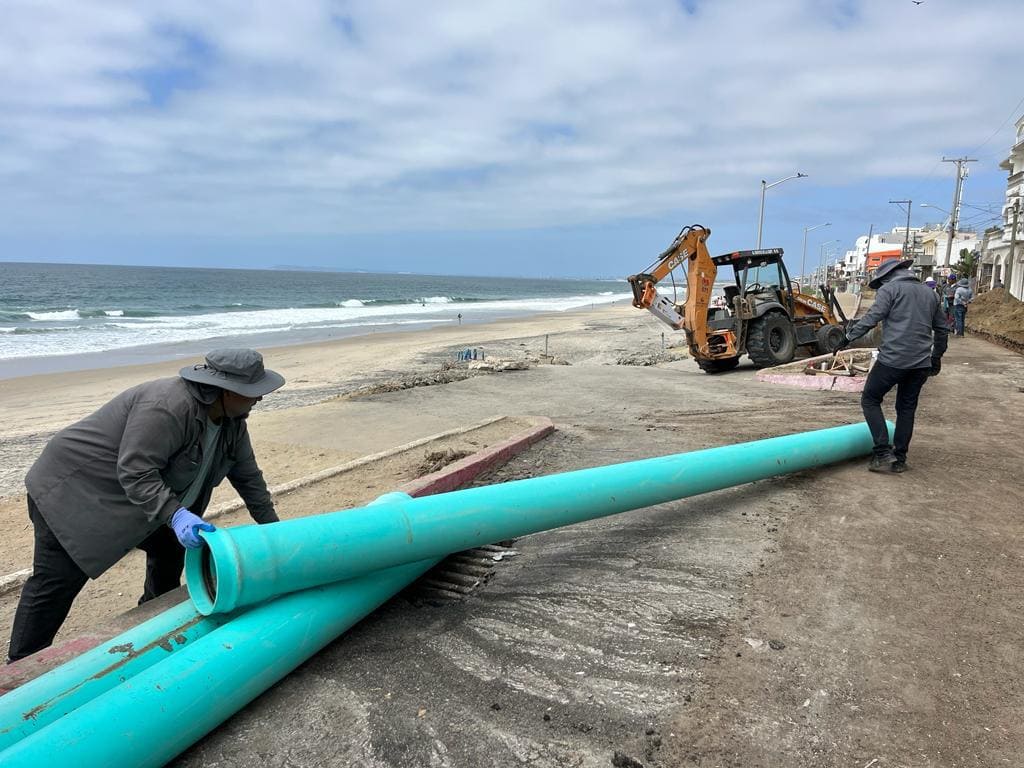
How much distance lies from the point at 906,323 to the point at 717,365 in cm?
843

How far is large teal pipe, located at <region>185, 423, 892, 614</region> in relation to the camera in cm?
253

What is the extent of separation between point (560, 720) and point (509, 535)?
109 cm

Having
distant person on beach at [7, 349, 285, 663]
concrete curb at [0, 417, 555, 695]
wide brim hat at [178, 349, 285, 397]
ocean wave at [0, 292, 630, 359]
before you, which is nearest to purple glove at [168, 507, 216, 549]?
distant person on beach at [7, 349, 285, 663]

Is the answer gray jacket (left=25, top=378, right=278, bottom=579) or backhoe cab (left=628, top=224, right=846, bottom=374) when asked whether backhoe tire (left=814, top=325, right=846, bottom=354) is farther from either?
gray jacket (left=25, top=378, right=278, bottom=579)

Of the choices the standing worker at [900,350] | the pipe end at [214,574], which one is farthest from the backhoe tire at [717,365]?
the pipe end at [214,574]

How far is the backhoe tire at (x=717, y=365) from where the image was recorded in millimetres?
13289

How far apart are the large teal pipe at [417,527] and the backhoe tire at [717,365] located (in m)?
9.09

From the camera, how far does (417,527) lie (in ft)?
9.74

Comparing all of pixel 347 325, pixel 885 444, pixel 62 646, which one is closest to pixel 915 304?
pixel 885 444

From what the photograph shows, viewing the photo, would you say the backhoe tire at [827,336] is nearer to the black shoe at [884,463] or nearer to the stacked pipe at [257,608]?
the black shoe at [884,463]

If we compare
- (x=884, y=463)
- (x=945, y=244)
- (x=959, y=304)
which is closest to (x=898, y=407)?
(x=884, y=463)

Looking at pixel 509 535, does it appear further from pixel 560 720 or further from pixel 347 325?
pixel 347 325

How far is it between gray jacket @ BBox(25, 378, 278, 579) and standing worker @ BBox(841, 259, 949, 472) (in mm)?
4642

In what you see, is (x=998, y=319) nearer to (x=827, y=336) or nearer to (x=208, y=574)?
(x=827, y=336)
